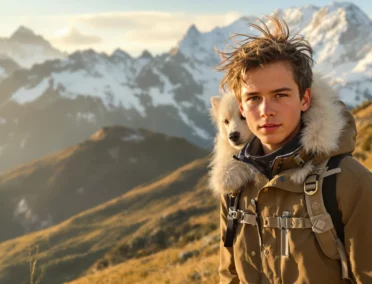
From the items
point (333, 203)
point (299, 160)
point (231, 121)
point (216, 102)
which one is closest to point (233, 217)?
point (299, 160)

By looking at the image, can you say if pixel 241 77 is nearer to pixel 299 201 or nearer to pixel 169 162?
pixel 299 201

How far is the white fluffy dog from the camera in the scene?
411cm

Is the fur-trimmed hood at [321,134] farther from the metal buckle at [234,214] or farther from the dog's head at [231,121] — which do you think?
the dog's head at [231,121]

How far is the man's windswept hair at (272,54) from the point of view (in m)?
3.58

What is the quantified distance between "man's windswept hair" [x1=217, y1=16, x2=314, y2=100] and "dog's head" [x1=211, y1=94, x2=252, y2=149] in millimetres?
1460

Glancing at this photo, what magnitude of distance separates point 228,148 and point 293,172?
1.30 metres

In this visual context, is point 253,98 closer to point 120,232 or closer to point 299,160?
point 299,160

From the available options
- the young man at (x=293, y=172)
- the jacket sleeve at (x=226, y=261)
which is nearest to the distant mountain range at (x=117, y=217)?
the jacket sleeve at (x=226, y=261)

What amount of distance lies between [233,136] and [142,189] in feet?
233

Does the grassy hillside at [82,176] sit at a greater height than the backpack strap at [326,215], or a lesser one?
lesser

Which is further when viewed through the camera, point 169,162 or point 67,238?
point 169,162

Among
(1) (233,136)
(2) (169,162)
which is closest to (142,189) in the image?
(2) (169,162)

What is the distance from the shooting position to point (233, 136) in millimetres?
5371

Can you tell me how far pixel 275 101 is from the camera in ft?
11.7
